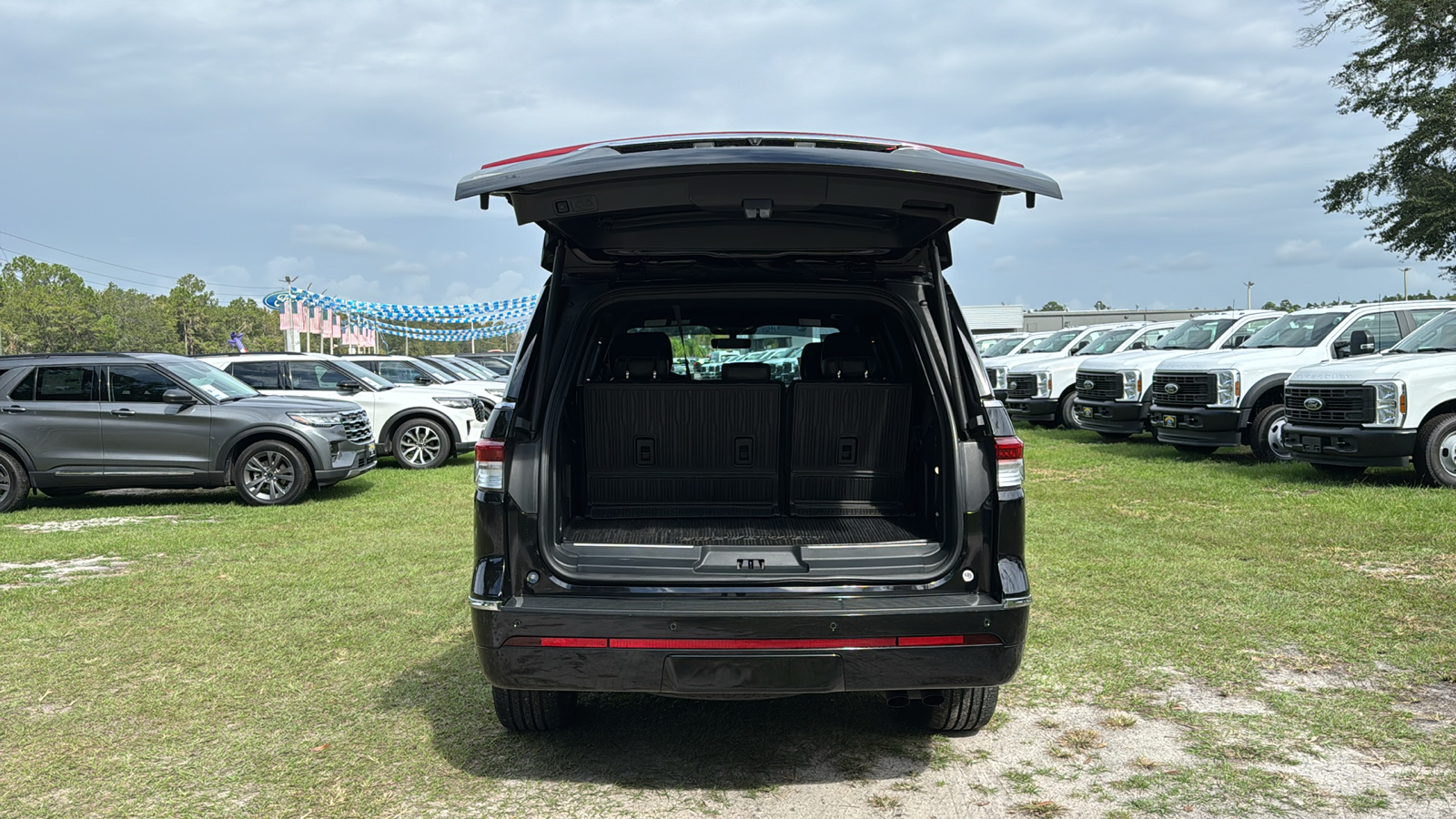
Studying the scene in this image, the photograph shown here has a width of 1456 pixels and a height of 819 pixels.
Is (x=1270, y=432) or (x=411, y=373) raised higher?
(x=411, y=373)

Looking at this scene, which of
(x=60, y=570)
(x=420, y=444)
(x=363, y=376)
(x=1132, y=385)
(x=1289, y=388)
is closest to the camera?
(x=60, y=570)

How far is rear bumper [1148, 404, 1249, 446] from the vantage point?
1294 centimetres

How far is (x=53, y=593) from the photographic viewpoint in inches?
270

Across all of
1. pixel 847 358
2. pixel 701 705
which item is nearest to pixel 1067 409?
pixel 847 358

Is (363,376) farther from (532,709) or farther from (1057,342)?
(1057,342)

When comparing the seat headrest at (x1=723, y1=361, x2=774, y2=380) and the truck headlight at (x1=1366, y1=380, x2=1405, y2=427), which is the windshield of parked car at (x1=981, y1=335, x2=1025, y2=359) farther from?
the seat headrest at (x1=723, y1=361, x2=774, y2=380)

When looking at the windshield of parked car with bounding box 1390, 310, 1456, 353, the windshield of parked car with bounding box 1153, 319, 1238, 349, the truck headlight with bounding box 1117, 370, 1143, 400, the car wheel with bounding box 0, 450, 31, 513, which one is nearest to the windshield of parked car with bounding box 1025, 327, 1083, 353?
the windshield of parked car with bounding box 1153, 319, 1238, 349

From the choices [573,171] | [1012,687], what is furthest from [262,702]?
[1012,687]

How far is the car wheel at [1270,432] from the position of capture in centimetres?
1295

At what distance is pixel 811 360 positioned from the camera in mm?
5219

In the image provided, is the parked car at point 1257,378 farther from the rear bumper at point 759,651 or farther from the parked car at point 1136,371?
the rear bumper at point 759,651

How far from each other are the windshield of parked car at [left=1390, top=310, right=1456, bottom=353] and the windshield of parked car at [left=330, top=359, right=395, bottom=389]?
39.3 feet

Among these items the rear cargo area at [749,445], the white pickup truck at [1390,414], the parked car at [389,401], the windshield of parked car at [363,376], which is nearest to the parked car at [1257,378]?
the white pickup truck at [1390,414]

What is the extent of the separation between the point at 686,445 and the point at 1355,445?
8222 millimetres
